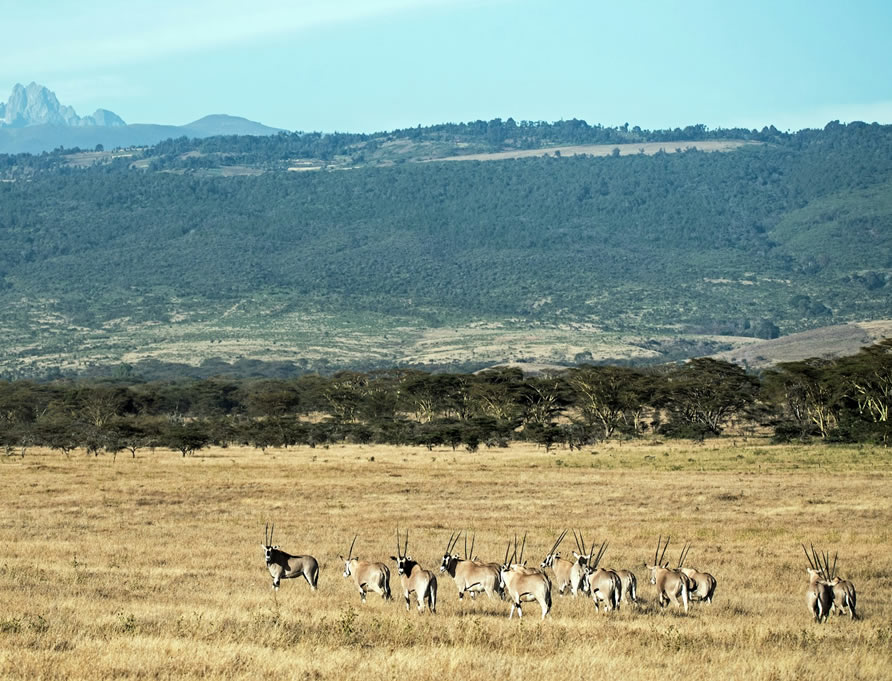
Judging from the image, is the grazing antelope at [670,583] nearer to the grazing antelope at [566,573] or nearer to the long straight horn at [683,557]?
the long straight horn at [683,557]

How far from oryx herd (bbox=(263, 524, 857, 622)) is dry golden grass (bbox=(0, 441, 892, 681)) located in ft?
0.91

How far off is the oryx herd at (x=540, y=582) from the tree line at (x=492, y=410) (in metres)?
38.9

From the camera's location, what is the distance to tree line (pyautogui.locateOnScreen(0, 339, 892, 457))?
57.9 m

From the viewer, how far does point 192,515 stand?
90.9ft

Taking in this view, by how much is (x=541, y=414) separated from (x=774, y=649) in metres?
57.1

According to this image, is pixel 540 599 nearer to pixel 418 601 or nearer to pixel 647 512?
pixel 418 601

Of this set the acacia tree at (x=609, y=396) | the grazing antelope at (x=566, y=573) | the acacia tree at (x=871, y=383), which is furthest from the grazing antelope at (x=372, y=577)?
the acacia tree at (x=609, y=396)

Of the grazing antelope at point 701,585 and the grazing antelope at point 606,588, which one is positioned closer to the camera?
the grazing antelope at point 606,588

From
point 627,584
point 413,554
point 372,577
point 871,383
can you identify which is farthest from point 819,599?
point 871,383

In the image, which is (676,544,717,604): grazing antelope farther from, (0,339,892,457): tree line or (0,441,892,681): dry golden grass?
(0,339,892,457): tree line

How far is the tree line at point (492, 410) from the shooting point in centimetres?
5791

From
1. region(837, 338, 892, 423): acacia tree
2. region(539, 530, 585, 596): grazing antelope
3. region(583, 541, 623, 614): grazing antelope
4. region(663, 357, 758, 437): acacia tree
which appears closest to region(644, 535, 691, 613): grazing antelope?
region(583, 541, 623, 614): grazing antelope

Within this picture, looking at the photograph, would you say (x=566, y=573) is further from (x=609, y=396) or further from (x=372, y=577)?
(x=609, y=396)

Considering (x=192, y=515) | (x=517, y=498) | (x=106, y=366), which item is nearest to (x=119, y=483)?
(x=192, y=515)
